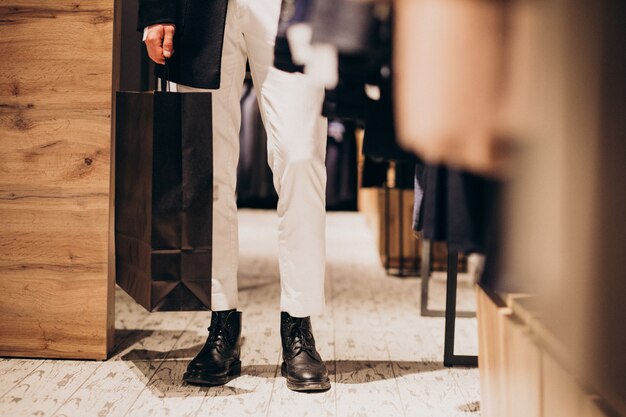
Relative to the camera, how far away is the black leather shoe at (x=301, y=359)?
142cm

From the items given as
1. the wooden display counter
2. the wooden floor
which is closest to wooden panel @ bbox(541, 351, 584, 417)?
the wooden display counter

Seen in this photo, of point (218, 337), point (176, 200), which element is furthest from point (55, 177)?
point (218, 337)

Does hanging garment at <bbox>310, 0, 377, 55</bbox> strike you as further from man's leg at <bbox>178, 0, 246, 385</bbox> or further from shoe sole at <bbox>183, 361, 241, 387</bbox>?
shoe sole at <bbox>183, 361, 241, 387</bbox>

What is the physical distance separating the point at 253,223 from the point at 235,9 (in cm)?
372

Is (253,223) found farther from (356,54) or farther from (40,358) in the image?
(356,54)

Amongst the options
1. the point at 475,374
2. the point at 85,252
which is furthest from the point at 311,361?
the point at 85,252

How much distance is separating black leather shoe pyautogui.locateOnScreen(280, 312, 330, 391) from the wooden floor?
0.9 inches

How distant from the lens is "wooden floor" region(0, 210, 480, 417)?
52.0 inches

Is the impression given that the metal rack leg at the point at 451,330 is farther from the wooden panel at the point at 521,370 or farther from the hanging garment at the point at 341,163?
the hanging garment at the point at 341,163

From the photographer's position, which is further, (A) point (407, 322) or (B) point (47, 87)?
(A) point (407, 322)

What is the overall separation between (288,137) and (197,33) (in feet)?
0.90

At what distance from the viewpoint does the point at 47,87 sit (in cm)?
160

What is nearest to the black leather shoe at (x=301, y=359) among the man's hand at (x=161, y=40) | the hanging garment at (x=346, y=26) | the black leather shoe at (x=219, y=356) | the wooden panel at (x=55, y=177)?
the black leather shoe at (x=219, y=356)

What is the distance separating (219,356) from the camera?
1479 mm
